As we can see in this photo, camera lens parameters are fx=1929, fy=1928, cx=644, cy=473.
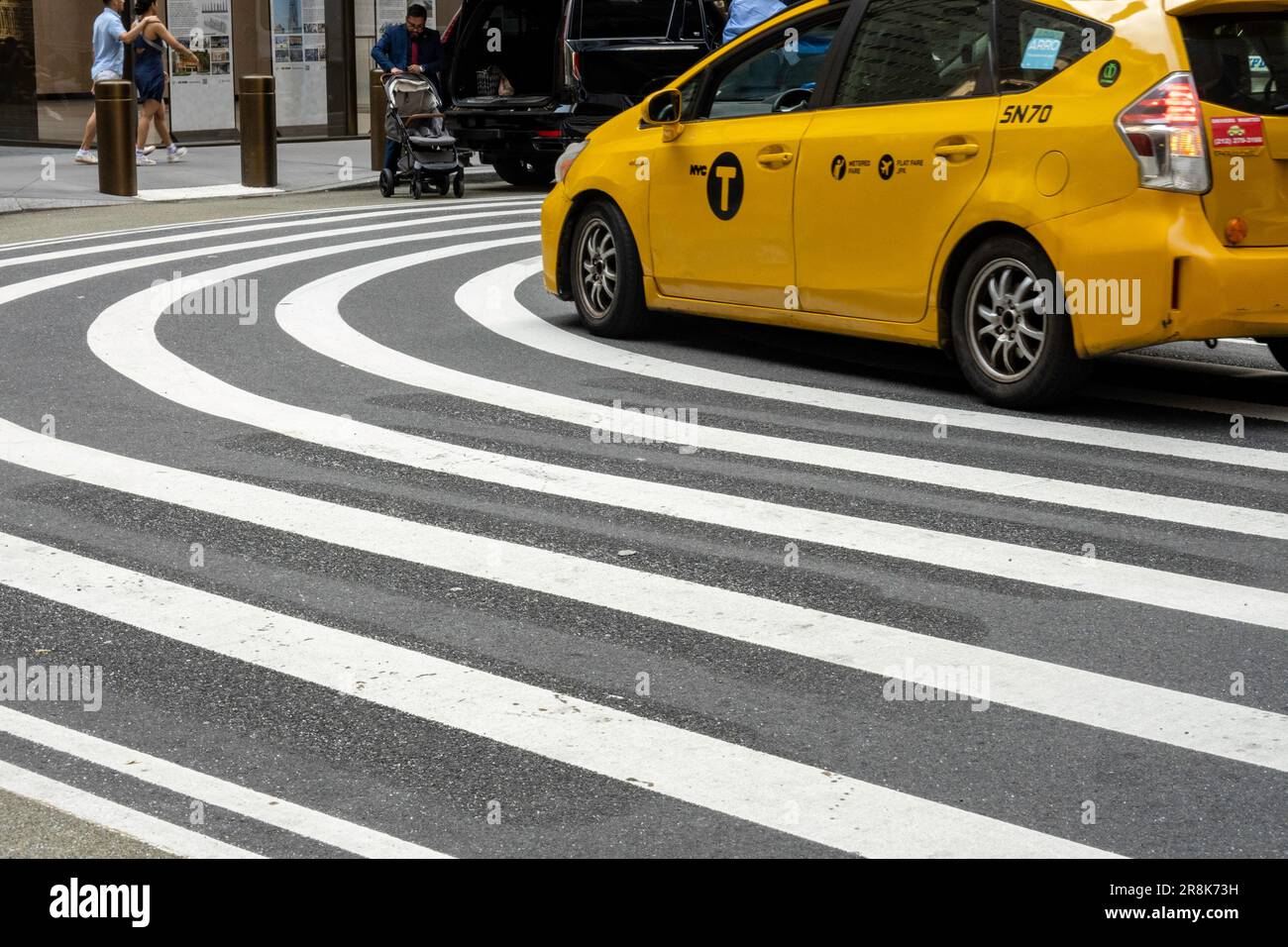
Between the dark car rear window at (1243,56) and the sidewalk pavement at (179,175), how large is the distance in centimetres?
1296

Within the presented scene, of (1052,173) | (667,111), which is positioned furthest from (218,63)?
(1052,173)

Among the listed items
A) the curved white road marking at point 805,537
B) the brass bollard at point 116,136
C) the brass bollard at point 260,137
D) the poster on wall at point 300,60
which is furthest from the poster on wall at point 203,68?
the curved white road marking at point 805,537

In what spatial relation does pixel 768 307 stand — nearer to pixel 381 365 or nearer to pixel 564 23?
pixel 381 365

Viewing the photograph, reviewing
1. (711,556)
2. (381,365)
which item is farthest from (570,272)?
(711,556)

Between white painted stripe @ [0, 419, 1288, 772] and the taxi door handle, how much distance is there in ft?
10.4

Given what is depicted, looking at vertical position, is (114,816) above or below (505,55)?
below

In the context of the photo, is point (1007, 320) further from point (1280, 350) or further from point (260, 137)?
point (260, 137)

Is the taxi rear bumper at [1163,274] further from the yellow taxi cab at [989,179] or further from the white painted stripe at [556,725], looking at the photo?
the white painted stripe at [556,725]

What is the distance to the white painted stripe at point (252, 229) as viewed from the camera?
1395 cm

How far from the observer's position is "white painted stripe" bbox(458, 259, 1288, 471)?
7527 millimetres

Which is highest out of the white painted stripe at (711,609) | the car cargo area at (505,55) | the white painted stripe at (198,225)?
the car cargo area at (505,55)

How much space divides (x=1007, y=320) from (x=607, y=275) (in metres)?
2.82

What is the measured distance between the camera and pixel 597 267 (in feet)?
34.0
